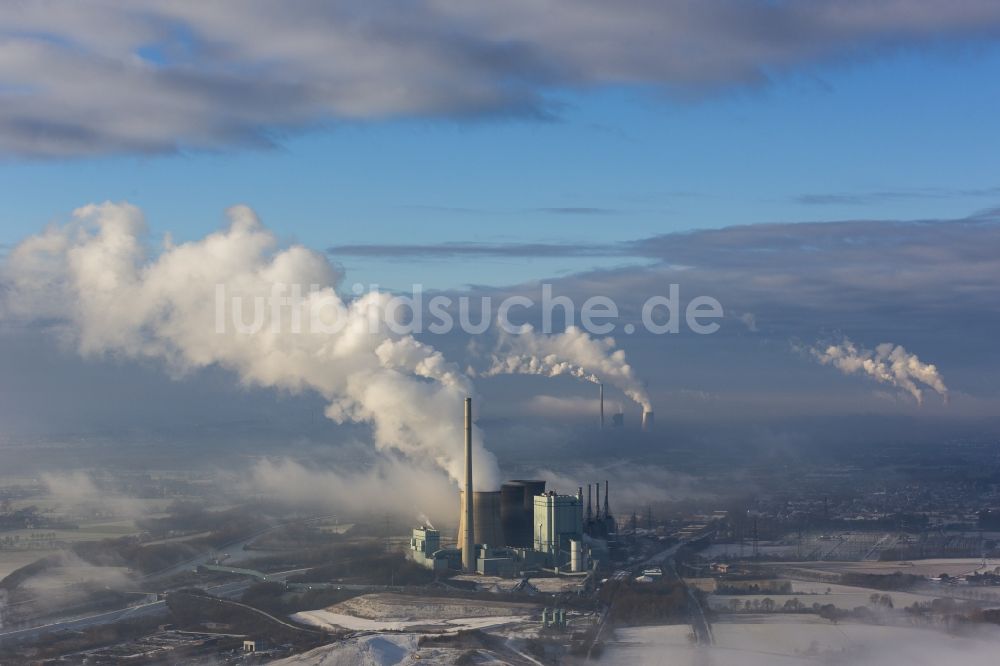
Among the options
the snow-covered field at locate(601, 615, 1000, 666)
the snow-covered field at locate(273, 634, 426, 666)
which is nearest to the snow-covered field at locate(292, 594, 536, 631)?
the snow-covered field at locate(273, 634, 426, 666)

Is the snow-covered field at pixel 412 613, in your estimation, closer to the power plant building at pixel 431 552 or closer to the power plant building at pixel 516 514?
the power plant building at pixel 431 552

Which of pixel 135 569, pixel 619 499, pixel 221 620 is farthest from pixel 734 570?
pixel 619 499

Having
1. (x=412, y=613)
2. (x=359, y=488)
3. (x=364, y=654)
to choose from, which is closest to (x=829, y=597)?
(x=412, y=613)

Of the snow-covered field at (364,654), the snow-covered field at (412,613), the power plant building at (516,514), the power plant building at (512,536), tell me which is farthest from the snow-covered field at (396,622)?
the power plant building at (516,514)

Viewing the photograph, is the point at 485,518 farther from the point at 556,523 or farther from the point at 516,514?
the point at 556,523

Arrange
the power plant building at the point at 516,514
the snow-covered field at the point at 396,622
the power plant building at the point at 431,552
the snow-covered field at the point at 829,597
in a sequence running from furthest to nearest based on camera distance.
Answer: the power plant building at the point at 516,514, the power plant building at the point at 431,552, the snow-covered field at the point at 829,597, the snow-covered field at the point at 396,622

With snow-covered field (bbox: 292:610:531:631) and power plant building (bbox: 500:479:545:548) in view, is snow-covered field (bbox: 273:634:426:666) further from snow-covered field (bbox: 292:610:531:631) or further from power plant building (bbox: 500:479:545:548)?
power plant building (bbox: 500:479:545:548)

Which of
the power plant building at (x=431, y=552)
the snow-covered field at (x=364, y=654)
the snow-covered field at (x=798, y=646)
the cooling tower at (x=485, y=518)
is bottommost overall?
the snow-covered field at (x=364, y=654)

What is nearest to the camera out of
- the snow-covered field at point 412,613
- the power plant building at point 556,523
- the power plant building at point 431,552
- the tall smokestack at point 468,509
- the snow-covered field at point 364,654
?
the snow-covered field at point 364,654
